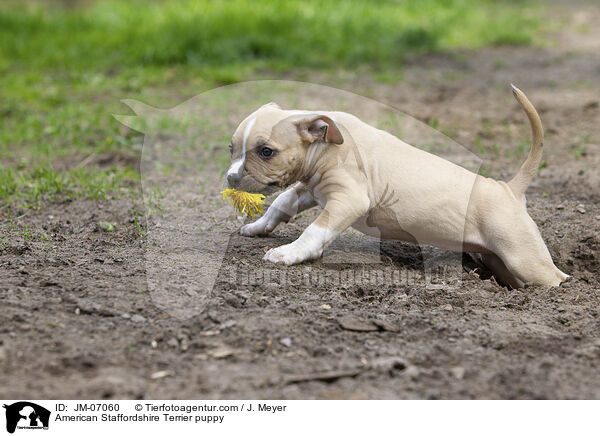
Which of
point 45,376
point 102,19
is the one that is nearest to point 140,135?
point 45,376

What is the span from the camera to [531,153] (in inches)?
172

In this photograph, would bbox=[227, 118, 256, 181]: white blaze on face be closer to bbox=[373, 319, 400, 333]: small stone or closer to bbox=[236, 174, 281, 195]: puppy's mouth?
bbox=[236, 174, 281, 195]: puppy's mouth

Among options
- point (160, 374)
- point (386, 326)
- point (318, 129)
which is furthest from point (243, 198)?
point (160, 374)

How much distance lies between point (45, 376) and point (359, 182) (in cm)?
217

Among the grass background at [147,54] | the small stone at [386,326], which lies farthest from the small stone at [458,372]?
the grass background at [147,54]

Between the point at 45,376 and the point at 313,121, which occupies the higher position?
the point at 313,121

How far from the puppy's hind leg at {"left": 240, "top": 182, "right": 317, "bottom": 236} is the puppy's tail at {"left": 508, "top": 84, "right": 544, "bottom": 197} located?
130 cm

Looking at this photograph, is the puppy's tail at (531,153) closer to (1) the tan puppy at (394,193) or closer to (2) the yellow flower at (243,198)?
(1) the tan puppy at (394,193)

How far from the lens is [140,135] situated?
291 inches

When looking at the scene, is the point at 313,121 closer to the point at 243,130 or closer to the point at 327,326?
the point at 243,130

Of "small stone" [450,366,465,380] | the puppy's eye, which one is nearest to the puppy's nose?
the puppy's eye

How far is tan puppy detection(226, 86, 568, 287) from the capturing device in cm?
411

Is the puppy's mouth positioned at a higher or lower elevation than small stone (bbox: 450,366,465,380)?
higher
